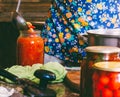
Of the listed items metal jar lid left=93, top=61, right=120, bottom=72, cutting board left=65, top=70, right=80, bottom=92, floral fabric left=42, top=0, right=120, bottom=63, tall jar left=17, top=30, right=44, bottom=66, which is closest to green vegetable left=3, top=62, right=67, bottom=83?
cutting board left=65, top=70, right=80, bottom=92

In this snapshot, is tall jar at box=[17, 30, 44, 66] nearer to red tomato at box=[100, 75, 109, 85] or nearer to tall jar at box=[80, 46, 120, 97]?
tall jar at box=[80, 46, 120, 97]

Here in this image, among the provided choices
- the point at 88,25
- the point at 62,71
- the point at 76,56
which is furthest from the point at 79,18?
the point at 62,71

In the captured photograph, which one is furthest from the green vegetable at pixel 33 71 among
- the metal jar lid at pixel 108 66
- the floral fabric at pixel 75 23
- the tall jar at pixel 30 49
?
the floral fabric at pixel 75 23

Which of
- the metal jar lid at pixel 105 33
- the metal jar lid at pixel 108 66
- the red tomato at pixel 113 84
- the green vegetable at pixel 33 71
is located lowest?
the green vegetable at pixel 33 71

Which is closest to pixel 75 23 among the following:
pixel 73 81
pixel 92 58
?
pixel 73 81

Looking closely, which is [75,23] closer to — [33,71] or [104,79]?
[33,71]

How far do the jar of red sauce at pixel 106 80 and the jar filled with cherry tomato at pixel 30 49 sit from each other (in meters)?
0.76

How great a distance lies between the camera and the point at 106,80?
956mm

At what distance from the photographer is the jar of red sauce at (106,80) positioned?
0.94 m

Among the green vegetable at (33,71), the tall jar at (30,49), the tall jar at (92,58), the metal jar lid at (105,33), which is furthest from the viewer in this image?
the tall jar at (30,49)

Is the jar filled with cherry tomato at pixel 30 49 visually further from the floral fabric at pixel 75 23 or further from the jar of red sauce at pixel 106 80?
the jar of red sauce at pixel 106 80

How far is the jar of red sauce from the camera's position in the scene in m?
0.94

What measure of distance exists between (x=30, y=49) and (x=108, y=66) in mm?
791

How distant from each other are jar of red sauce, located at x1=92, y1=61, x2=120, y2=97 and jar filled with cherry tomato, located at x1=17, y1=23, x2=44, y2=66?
76 cm
